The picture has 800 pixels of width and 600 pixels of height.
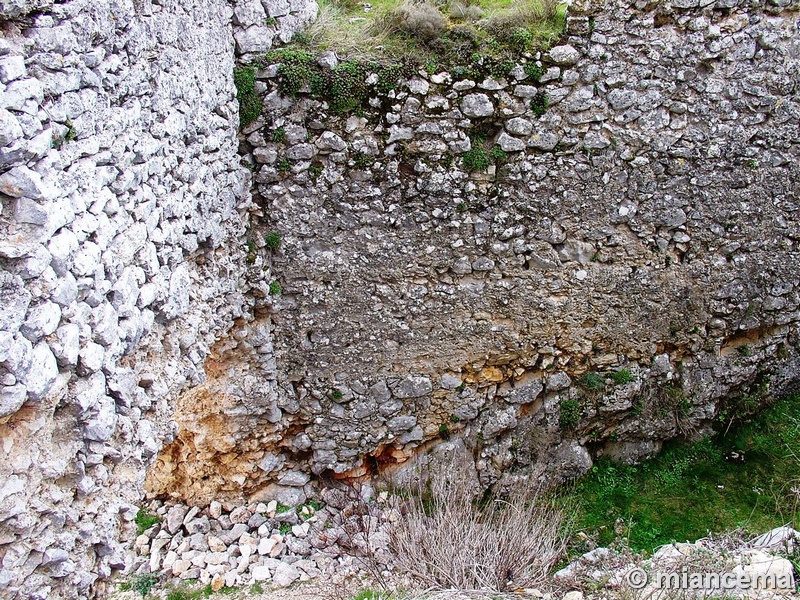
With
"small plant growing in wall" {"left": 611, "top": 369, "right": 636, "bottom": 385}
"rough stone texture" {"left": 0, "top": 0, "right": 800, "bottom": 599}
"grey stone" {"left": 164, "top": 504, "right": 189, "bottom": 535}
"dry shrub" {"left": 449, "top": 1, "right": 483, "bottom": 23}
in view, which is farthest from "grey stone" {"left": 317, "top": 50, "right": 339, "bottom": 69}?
"grey stone" {"left": 164, "top": 504, "right": 189, "bottom": 535}

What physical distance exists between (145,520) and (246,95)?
3.74 meters

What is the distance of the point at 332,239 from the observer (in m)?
5.04

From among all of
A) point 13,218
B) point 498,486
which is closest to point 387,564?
point 498,486

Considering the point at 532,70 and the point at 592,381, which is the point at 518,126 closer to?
the point at 532,70

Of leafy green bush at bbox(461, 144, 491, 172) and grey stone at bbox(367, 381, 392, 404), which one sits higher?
leafy green bush at bbox(461, 144, 491, 172)

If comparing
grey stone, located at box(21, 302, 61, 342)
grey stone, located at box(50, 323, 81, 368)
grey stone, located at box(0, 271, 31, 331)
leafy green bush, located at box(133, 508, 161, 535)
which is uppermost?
grey stone, located at box(0, 271, 31, 331)

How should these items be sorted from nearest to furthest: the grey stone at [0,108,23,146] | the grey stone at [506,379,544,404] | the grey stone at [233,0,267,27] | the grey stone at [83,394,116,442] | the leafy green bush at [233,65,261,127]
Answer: the grey stone at [0,108,23,146] < the grey stone at [83,394,116,442] < the grey stone at [233,0,267,27] < the leafy green bush at [233,65,261,127] < the grey stone at [506,379,544,404]

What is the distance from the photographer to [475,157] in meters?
4.98

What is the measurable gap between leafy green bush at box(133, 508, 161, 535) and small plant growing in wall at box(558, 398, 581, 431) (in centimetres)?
376

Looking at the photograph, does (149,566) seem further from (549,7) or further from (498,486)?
(549,7)

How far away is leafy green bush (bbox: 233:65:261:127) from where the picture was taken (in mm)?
4609

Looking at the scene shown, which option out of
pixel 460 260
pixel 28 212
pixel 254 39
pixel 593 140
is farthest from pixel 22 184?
pixel 593 140

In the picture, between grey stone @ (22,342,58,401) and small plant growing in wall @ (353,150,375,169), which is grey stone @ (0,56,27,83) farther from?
small plant growing in wall @ (353,150,375,169)

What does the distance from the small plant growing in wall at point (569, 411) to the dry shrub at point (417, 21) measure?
11.1 ft
